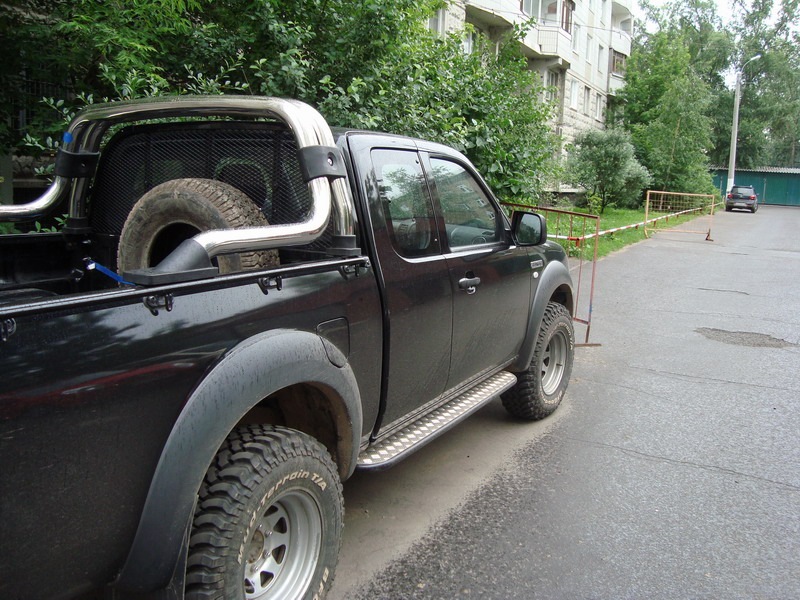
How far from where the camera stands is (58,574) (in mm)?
1729

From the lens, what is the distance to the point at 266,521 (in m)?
2.34

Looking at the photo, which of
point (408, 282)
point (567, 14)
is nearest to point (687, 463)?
point (408, 282)

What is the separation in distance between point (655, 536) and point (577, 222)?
11.9 m

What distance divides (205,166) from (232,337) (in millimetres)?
1400

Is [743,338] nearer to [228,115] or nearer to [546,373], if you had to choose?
[546,373]

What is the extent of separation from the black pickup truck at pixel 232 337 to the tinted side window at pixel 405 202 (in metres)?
0.01

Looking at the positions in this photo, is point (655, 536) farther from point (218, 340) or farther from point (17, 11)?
point (17, 11)

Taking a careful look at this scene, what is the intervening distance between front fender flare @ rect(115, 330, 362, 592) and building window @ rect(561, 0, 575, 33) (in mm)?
30786

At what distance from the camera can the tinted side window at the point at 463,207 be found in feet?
12.3

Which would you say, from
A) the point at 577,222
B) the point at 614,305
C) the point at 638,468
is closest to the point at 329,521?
the point at 638,468

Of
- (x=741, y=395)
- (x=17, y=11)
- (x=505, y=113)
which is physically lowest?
(x=741, y=395)

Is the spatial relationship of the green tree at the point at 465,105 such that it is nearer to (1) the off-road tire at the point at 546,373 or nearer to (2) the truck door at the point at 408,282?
(1) the off-road tire at the point at 546,373

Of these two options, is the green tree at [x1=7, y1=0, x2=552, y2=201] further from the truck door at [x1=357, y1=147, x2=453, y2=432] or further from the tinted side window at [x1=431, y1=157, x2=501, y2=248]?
the truck door at [x1=357, y1=147, x2=453, y2=432]

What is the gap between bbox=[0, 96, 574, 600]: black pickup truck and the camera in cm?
171
